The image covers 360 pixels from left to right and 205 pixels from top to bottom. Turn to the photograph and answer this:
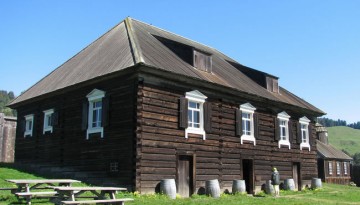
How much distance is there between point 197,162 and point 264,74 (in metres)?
10.1

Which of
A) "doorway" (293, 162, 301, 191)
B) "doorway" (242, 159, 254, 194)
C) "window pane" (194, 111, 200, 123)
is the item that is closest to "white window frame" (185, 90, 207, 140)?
"window pane" (194, 111, 200, 123)

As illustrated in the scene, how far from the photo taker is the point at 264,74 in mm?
26734

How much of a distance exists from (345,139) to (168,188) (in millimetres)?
134244

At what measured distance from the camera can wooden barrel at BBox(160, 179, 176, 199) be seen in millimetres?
16641

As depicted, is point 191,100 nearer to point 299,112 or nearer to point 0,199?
point 0,199

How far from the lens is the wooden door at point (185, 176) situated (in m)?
18.4

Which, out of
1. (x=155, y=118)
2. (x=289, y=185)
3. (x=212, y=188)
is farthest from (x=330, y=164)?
(x=155, y=118)

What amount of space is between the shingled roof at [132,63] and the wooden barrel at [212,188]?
4.91m

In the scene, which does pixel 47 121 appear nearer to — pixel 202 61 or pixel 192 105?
pixel 192 105

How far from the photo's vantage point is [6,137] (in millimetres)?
29266

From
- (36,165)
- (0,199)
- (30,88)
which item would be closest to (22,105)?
(30,88)

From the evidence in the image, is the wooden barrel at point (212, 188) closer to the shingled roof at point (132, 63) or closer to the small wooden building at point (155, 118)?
the small wooden building at point (155, 118)

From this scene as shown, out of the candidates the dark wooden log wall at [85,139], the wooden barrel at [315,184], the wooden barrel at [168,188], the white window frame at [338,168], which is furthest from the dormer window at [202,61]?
the white window frame at [338,168]

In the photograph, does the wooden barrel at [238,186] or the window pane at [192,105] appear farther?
the wooden barrel at [238,186]
